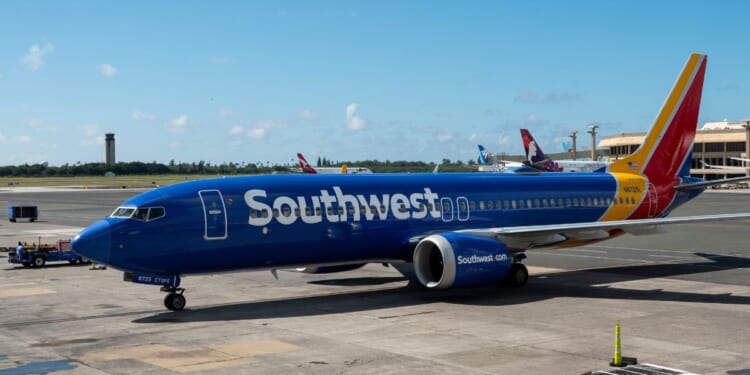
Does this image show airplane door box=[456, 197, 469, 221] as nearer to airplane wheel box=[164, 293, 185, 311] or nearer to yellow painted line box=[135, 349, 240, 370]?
airplane wheel box=[164, 293, 185, 311]

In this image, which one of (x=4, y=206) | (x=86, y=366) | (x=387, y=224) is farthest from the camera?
(x=4, y=206)

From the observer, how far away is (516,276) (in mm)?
28422

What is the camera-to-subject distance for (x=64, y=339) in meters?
20.4

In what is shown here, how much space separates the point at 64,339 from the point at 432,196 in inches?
521

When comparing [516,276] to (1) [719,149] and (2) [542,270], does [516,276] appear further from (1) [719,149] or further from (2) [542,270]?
(1) [719,149]

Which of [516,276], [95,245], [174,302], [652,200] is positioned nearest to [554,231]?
[516,276]

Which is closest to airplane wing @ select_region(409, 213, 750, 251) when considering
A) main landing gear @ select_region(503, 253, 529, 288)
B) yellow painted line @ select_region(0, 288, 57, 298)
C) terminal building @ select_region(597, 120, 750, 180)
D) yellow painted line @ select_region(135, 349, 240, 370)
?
main landing gear @ select_region(503, 253, 529, 288)

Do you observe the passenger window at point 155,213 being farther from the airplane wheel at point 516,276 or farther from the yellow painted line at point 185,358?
the airplane wheel at point 516,276

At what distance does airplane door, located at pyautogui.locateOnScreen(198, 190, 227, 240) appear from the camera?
2384 centimetres

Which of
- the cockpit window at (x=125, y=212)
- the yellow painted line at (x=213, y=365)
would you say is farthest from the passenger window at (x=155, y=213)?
the yellow painted line at (x=213, y=365)

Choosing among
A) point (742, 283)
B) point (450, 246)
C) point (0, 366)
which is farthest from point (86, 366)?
point (742, 283)

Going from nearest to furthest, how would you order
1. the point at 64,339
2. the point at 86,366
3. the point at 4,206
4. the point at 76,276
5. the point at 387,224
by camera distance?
the point at 86,366 → the point at 64,339 → the point at 387,224 → the point at 76,276 → the point at 4,206

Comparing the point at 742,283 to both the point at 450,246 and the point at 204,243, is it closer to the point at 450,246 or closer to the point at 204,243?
the point at 450,246

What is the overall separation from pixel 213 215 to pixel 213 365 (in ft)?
24.1
